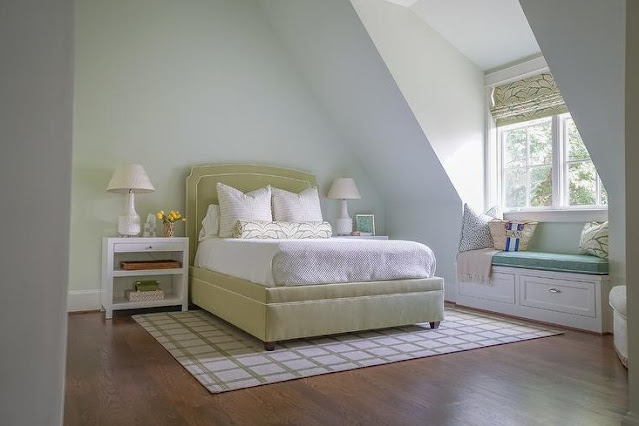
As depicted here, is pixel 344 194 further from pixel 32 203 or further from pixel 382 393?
pixel 32 203

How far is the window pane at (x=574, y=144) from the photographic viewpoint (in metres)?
4.39

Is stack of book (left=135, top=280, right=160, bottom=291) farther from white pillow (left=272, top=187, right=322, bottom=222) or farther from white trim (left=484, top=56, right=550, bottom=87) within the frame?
white trim (left=484, top=56, right=550, bottom=87)

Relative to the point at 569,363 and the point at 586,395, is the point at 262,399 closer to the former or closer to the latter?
the point at 586,395

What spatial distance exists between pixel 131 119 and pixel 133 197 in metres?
0.76

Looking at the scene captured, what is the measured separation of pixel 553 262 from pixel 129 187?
340 cm

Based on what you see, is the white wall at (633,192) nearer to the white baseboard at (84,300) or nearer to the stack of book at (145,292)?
the stack of book at (145,292)

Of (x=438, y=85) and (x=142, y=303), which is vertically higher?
(x=438, y=85)

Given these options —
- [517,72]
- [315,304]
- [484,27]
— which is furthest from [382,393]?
[517,72]

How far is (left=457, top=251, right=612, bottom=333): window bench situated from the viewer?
11.9 feet

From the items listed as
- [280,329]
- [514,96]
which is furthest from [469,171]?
[280,329]

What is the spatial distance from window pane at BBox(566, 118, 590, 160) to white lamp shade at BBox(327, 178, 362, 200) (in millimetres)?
2062

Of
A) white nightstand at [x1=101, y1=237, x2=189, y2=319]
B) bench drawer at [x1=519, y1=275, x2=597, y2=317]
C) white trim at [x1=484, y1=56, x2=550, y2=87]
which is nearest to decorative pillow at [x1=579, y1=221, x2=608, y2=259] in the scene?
bench drawer at [x1=519, y1=275, x2=597, y2=317]

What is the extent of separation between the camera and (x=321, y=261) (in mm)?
3283

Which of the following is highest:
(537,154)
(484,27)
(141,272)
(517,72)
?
(484,27)
